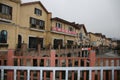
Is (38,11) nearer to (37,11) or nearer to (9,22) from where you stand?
(37,11)

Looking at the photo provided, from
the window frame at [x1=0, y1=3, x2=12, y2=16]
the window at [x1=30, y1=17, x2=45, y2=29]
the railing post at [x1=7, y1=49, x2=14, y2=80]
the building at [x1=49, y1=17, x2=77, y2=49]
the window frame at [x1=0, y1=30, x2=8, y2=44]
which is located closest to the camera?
the railing post at [x1=7, y1=49, x2=14, y2=80]

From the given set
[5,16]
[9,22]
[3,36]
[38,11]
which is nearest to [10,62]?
[3,36]

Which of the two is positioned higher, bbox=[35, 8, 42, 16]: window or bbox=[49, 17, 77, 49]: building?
bbox=[35, 8, 42, 16]: window

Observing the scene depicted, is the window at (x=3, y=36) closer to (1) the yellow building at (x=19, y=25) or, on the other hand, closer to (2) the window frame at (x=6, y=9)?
(1) the yellow building at (x=19, y=25)

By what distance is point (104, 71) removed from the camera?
2.74 m

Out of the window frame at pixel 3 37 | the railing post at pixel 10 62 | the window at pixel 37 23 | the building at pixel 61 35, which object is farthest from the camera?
the window at pixel 37 23

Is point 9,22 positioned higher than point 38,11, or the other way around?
point 38,11

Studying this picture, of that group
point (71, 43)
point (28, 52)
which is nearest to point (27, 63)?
point (28, 52)

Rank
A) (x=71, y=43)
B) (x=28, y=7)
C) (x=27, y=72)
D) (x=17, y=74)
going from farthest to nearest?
1. (x=28, y=7)
2. (x=71, y=43)
3. (x=17, y=74)
4. (x=27, y=72)

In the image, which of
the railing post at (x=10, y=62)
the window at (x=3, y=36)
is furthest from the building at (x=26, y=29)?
the railing post at (x=10, y=62)

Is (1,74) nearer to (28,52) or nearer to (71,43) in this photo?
(28,52)

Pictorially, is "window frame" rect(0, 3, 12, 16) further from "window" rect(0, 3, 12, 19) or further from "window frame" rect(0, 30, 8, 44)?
"window frame" rect(0, 30, 8, 44)

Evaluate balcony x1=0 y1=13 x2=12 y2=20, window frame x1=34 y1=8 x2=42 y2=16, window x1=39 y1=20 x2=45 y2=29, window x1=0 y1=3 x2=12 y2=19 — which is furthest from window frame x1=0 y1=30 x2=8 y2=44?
window frame x1=34 y1=8 x2=42 y2=16

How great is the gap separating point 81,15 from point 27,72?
249 cm
